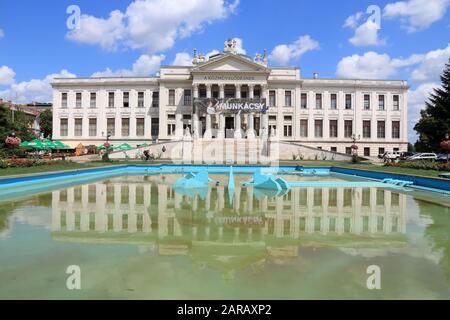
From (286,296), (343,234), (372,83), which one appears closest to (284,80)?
(372,83)

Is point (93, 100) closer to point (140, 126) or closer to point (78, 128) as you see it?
point (78, 128)

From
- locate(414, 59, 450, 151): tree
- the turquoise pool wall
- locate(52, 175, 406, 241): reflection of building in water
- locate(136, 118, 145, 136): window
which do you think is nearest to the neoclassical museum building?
locate(136, 118, 145, 136): window

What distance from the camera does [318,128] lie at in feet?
176

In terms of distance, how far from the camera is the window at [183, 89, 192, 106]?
51422 millimetres

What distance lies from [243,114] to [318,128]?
42.2 feet

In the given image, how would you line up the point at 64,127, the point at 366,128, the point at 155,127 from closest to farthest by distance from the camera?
the point at 155,127 < the point at 366,128 < the point at 64,127

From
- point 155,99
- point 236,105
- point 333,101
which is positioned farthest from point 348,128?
point 155,99

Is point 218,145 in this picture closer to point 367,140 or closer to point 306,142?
point 306,142

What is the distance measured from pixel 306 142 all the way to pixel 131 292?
166 ft

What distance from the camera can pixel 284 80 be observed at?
51.2 metres

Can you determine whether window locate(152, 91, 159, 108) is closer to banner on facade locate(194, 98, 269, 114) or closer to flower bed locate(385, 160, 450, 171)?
banner on facade locate(194, 98, 269, 114)

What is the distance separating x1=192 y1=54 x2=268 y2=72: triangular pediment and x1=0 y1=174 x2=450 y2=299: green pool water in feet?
126

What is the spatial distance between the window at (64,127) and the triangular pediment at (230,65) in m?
23.5
